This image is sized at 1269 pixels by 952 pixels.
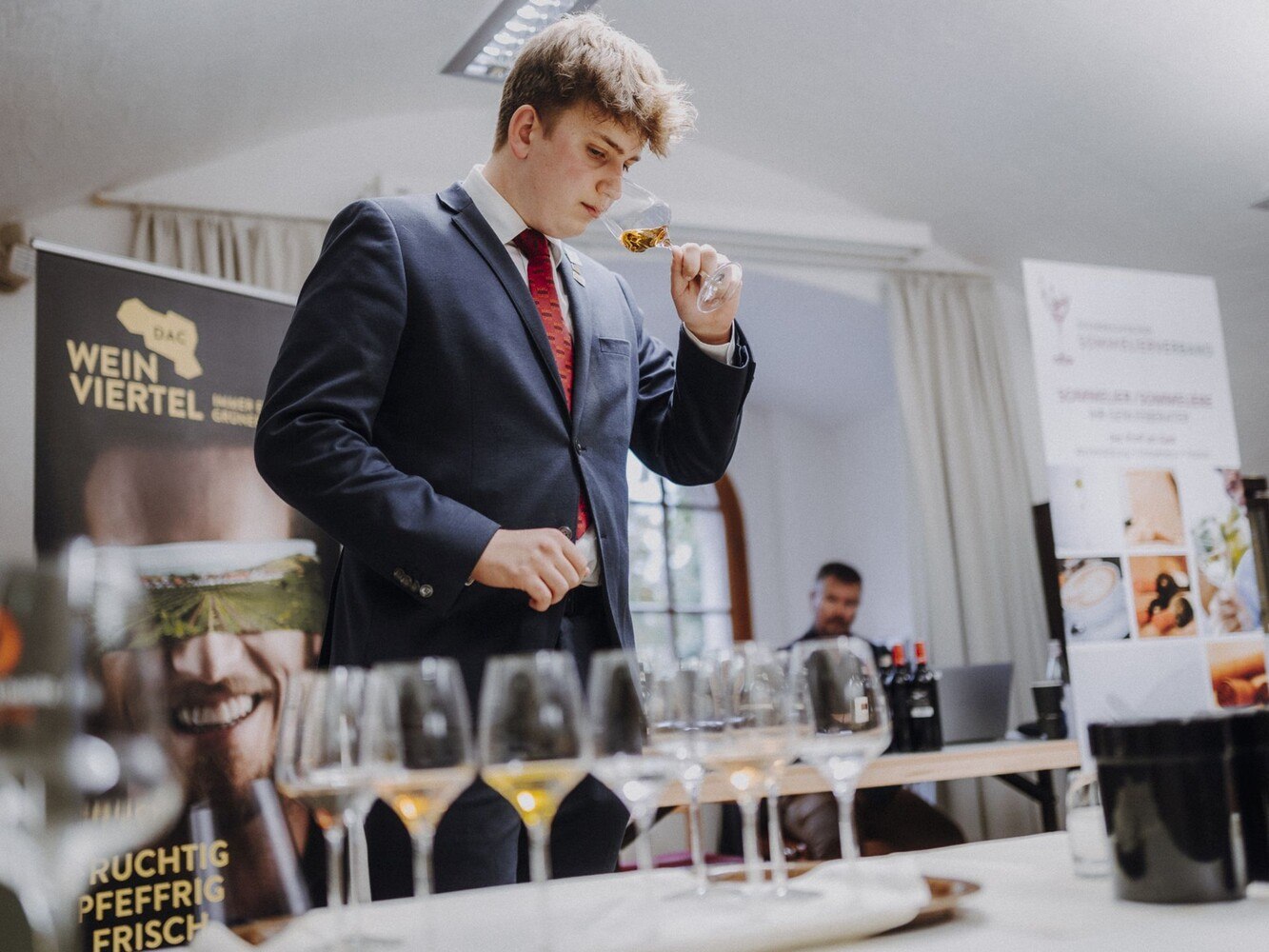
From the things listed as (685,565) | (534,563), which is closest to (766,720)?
(534,563)

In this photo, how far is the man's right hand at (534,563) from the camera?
1.12 meters

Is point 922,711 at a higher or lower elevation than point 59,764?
lower

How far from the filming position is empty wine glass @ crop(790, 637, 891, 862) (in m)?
0.80

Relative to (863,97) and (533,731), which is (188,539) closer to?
(533,731)

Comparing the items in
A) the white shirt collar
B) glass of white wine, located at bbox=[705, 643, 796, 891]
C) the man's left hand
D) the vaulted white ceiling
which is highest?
the vaulted white ceiling

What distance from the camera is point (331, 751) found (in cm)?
70

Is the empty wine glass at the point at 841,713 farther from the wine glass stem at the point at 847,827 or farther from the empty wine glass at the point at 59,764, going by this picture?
the empty wine glass at the point at 59,764

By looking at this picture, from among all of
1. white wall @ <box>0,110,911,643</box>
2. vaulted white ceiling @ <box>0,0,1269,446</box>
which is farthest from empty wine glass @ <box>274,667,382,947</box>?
white wall @ <box>0,110,911,643</box>

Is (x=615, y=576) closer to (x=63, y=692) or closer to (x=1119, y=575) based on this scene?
(x=63, y=692)

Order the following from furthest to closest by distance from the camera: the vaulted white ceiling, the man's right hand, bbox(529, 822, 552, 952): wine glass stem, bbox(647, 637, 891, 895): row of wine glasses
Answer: the vaulted white ceiling
the man's right hand
bbox(647, 637, 891, 895): row of wine glasses
bbox(529, 822, 552, 952): wine glass stem

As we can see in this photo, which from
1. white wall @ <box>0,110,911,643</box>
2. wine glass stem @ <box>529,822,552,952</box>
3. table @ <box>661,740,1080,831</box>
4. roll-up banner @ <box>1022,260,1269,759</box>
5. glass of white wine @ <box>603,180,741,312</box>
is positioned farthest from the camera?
white wall @ <box>0,110,911,643</box>

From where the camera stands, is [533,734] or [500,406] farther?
[500,406]

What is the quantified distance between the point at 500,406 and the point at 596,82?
1.34 feet

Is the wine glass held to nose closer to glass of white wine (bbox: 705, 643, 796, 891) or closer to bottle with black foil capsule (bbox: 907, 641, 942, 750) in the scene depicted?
glass of white wine (bbox: 705, 643, 796, 891)
